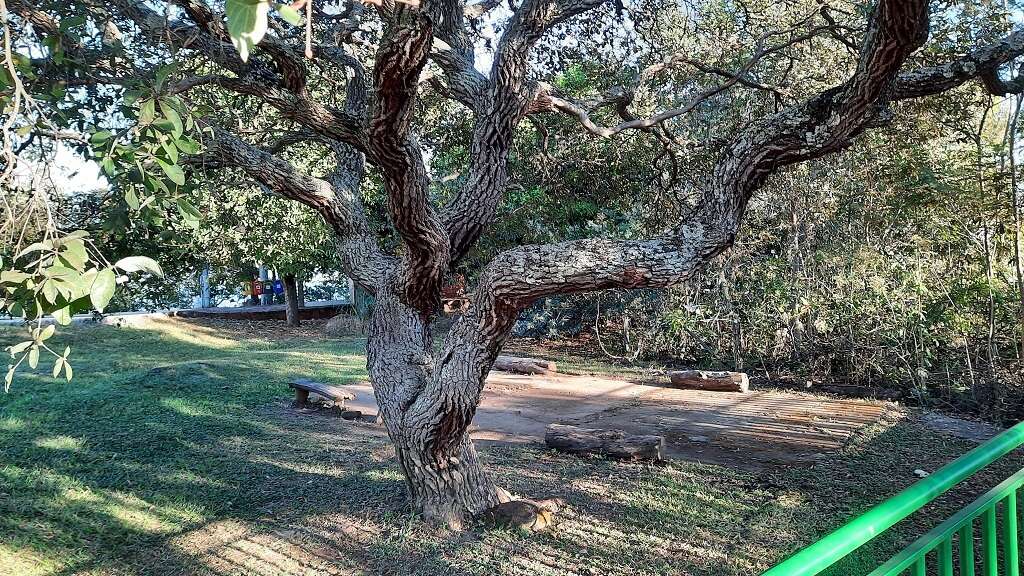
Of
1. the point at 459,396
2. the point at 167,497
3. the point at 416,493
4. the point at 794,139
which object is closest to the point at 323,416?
the point at 167,497

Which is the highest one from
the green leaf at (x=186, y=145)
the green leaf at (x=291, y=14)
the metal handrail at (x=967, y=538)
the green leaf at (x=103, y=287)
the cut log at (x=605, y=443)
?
the green leaf at (x=186, y=145)

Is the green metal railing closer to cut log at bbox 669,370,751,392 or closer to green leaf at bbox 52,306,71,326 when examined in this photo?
green leaf at bbox 52,306,71,326

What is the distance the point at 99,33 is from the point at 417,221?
3.06 metres

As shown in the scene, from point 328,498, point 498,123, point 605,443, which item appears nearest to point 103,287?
point 498,123

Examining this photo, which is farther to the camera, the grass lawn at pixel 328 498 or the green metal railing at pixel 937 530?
the grass lawn at pixel 328 498

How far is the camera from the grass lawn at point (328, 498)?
4164mm

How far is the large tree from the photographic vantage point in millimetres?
3533

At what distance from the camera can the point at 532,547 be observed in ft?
13.9

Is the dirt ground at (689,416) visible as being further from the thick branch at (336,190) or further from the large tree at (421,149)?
the thick branch at (336,190)

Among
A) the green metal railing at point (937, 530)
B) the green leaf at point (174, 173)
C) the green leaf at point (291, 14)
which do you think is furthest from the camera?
the green leaf at point (174, 173)

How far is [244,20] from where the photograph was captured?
94 centimetres

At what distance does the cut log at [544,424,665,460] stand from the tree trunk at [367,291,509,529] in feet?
5.05

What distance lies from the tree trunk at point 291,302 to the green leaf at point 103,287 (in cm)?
1678

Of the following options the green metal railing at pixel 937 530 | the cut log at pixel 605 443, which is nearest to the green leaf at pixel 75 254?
the green metal railing at pixel 937 530
